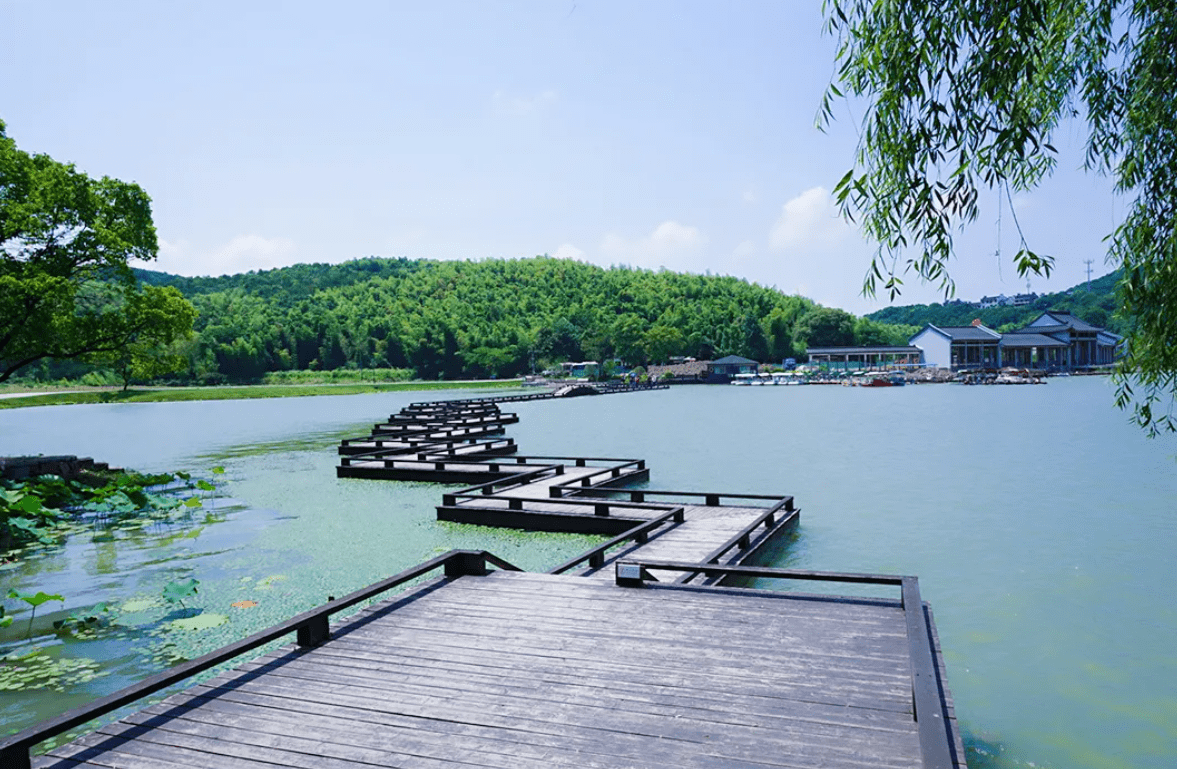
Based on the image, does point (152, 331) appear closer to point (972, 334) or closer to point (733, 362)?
point (733, 362)

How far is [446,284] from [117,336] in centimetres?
9900

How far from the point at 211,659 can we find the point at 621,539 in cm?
421

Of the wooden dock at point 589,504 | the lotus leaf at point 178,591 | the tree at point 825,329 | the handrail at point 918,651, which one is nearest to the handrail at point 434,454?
the wooden dock at point 589,504

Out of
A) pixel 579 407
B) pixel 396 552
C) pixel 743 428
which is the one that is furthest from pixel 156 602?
pixel 579 407

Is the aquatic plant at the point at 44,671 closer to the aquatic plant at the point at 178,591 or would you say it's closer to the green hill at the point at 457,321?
the aquatic plant at the point at 178,591

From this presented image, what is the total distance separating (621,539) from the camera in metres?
7.24

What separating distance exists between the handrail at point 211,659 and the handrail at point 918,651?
116 centimetres

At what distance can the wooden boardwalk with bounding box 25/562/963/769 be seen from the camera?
2881 millimetres

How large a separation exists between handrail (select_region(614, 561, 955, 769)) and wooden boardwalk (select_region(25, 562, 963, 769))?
8cm

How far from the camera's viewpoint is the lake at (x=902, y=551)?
17.1ft

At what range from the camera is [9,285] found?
43.7 feet

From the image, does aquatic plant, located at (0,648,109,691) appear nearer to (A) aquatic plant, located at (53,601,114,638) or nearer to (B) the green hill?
(A) aquatic plant, located at (53,601,114,638)

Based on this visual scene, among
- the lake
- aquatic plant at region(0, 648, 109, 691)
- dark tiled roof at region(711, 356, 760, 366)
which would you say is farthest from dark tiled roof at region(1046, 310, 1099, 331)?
aquatic plant at region(0, 648, 109, 691)

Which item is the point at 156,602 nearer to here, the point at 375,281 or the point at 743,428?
the point at 743,428
